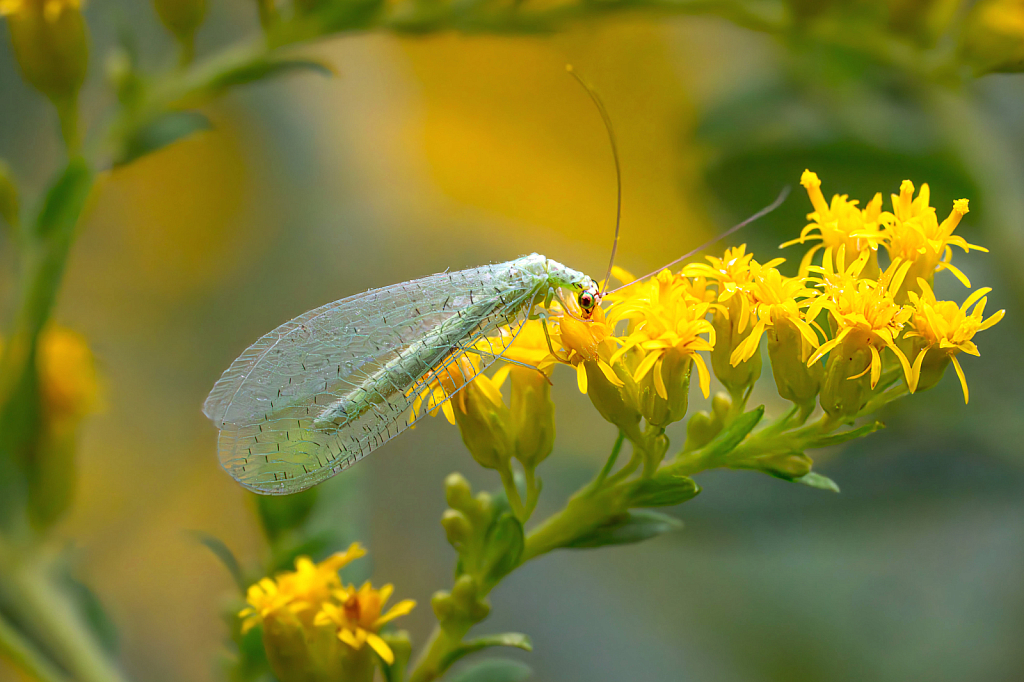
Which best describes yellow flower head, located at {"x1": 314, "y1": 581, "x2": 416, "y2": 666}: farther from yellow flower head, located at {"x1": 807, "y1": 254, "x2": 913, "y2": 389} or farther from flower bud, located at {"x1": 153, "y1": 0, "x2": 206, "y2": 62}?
flower bud, located at {"x1": 153, "y1": 0, "x2": 206, "y2": 62}

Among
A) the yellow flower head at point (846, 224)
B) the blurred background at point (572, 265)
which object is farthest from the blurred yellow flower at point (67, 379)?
the yellow flower head at point (846, 224)

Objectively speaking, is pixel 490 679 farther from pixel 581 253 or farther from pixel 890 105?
pixel 581 253

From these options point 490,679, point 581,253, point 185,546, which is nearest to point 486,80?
point 581,253

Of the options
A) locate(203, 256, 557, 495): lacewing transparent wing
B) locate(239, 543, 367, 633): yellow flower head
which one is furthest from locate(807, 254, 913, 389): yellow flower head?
locate(239, 543, 367, 633): yellow flower head

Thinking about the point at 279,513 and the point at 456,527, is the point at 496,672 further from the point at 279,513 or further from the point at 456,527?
the point at 279,513

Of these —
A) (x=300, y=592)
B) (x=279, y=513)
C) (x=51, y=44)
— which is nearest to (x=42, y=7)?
(x=51, y=44)

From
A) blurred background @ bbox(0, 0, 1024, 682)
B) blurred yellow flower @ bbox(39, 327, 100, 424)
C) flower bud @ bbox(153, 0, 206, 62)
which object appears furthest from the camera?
blurred background @ bbox(0, 0, 1024, 682)
